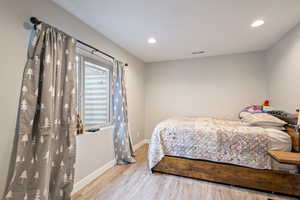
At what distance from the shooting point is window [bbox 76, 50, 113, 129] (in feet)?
7.23

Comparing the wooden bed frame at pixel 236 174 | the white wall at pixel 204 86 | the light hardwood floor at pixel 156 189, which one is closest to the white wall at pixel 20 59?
the light hardwood floor at pixel 156 189

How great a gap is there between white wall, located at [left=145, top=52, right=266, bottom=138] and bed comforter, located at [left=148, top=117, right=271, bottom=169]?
61.2 inches

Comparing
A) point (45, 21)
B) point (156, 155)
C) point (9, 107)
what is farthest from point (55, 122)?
point (156, 155)

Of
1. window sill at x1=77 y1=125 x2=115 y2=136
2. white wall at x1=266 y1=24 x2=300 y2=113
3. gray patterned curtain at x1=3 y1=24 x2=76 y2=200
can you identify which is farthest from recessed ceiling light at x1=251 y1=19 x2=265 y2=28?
window sill at x1=77 y1=125 x2=115 y2=136

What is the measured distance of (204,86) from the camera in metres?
3.80

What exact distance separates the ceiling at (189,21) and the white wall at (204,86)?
580mm

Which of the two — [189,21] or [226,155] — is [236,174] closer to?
[226,155]

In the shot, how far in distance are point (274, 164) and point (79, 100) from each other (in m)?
2.97

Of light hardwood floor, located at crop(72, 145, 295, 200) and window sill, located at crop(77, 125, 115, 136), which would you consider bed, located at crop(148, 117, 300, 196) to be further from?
window sill, located at crop(77, 125, 115, 136)

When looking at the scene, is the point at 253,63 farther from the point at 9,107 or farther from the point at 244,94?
the point at 9,107

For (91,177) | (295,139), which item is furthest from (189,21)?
(91,177)

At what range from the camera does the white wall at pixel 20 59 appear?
1256 millimetres

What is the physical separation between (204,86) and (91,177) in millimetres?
3338

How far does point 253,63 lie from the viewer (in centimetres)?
340
